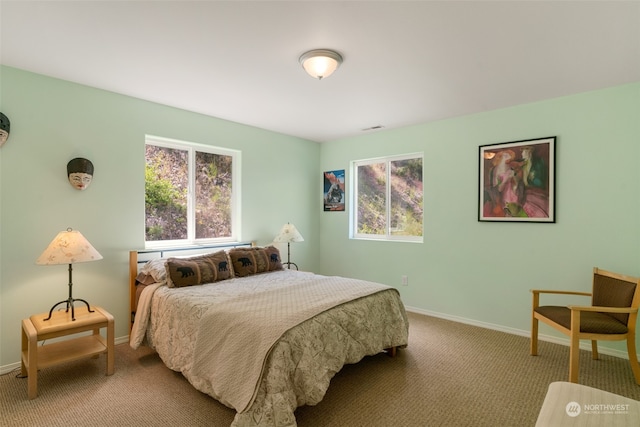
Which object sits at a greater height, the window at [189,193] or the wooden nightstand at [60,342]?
the window at [189,193]

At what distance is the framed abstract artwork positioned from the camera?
10.8 feet

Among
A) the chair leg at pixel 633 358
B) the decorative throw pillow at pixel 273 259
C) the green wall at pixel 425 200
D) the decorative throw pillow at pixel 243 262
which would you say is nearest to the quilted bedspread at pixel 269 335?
the decorative throw pillow at pixel 243 262

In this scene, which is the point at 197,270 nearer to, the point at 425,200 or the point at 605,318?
the point at 425,200

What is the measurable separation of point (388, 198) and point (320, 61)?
266 cm

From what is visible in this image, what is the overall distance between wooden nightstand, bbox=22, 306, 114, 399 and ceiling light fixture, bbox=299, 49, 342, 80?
8.16 feet

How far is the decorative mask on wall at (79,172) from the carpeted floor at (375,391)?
5.11ft

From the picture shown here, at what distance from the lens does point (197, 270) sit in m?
3.05

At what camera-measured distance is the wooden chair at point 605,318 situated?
2381 millimetres

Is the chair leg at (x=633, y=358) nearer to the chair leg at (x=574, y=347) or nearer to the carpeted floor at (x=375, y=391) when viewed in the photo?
the carpeted floor at (x=375, y=391)

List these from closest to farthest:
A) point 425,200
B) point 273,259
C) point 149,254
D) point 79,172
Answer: point 79,172, point 149,254, point 273,259, point 425,200

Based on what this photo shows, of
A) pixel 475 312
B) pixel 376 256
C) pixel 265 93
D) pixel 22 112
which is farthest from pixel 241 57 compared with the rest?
pixel 475 312

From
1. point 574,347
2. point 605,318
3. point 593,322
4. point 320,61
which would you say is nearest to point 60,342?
point 320,61

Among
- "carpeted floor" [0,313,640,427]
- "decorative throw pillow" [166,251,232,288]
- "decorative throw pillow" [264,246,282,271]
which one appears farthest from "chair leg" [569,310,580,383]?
"decorative throw pillow" [166,251,232,288]

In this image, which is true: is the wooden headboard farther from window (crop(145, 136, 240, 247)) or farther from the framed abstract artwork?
the framed abstract artwork
